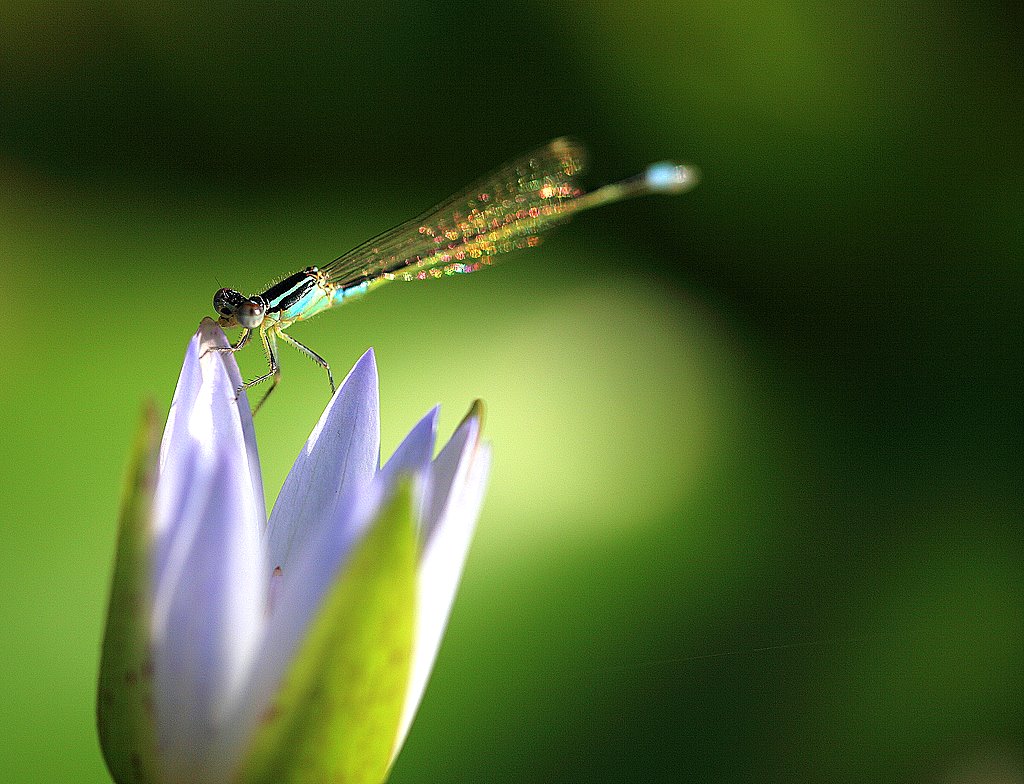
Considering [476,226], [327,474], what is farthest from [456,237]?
[327,474]

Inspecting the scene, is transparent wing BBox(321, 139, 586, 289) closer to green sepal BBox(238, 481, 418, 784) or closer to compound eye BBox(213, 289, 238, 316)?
compound eye BBox(213, 289, 238, 316)

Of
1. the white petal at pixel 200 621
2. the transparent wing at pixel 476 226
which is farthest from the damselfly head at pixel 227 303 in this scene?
the white petal at pixel 200 621

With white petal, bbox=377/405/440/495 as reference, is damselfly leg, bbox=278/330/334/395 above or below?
above

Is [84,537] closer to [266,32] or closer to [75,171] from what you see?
[75,171]

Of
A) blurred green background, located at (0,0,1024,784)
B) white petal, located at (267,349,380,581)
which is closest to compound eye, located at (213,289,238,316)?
white petal, located at (267,349,380,581)

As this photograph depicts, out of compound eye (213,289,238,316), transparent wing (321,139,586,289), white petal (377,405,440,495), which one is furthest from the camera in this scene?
transparent wing (321,139,586,289)

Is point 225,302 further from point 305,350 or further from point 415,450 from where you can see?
point 415,450
